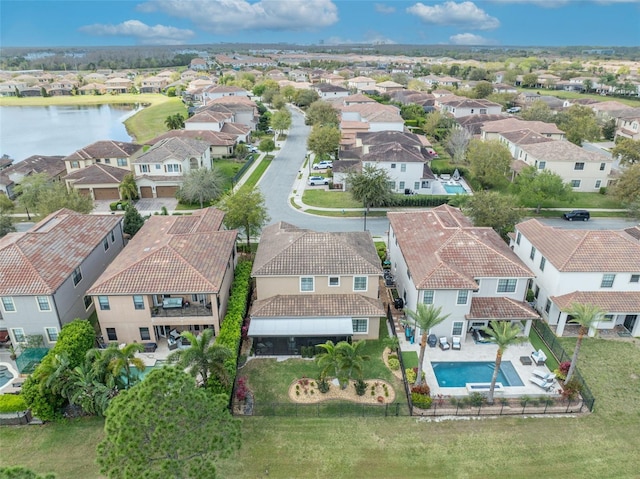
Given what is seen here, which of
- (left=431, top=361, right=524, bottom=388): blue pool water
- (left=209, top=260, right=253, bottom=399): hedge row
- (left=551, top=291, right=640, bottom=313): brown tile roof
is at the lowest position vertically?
(left=431, top=361, right=524, bottom=388): blue pool water

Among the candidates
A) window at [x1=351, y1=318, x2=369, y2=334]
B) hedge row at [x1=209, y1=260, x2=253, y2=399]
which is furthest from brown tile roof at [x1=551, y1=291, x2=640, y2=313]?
hedge row at [x1=209, y1=260, x2=253, y2=399]

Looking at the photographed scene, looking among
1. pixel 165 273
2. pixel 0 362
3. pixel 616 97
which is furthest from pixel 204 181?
pixel 616 97

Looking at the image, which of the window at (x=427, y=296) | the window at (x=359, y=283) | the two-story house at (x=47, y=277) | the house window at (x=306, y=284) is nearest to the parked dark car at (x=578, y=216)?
the window at (x=427, y=296)

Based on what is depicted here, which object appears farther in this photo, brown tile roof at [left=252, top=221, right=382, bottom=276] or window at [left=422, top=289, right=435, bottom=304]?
brown tile roof at [left=252, top=221, right=382, bottom=276]

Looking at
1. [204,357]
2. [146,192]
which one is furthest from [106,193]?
[204,357]

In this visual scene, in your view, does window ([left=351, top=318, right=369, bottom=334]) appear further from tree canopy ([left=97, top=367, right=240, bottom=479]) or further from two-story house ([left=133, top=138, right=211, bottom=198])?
two-story house ([left=133, top=138, right=211, bottom=198])

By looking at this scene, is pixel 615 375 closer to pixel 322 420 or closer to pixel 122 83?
pixel 322 420
